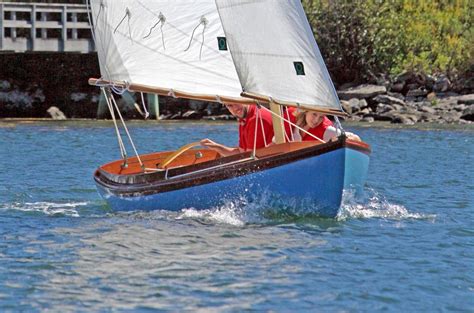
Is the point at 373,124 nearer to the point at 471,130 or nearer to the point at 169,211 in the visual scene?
the point at 471,130

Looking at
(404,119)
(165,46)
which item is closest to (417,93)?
(404,119)

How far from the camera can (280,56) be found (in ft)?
53.9

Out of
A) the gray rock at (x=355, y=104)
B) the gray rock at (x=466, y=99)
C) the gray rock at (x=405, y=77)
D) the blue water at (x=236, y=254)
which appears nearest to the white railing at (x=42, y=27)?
the gray rock at (x=355, y=104)

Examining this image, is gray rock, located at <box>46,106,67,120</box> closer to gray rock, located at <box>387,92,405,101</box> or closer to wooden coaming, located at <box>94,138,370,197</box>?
gray rock, located at <box>387,92,405,101</box>

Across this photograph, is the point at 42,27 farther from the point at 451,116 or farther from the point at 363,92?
the point at 451,116

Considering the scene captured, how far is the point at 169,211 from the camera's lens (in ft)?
55.8

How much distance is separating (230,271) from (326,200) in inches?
120

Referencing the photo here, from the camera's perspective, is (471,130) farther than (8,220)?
Yes

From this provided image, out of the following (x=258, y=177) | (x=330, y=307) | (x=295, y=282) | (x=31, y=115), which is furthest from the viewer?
(x=31, y=115)

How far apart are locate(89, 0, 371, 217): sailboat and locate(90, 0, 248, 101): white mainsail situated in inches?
0.5

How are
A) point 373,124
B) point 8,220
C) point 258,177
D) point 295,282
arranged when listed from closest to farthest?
point 295,282 < point 258,177 < point 8,220 < point 373,124

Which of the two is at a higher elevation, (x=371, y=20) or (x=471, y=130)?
(x=371, y=20)

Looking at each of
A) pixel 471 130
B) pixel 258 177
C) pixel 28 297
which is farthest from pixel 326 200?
pixel 471 130

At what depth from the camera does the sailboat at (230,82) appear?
1609 cm
